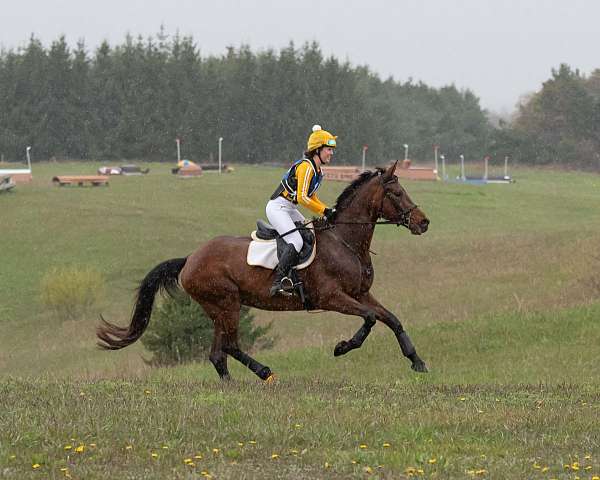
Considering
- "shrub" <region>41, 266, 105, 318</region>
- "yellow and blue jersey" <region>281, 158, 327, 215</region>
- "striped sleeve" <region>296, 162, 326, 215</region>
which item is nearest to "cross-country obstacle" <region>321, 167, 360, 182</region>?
"shrub" <region>41, 266, 105, 318</region>

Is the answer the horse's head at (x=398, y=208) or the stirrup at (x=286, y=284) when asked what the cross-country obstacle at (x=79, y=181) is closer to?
the horse's head at (x=398, y=208)

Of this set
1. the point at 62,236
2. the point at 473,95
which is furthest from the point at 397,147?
the point at 62,236

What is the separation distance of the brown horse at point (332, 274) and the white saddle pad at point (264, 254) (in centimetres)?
9

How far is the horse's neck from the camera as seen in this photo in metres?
14.2

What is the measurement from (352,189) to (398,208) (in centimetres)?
74

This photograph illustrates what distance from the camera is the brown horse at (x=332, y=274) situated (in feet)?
45.9

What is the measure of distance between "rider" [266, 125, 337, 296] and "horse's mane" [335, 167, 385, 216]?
28 centimetres

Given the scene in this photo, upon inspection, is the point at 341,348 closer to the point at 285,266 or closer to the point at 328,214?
the point at 285,266

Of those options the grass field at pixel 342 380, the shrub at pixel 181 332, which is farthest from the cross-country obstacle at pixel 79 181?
the shrub at pixel 181 332

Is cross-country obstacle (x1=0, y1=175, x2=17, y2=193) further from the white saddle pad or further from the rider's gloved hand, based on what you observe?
the rider's gloved hand

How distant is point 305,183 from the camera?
14.0m

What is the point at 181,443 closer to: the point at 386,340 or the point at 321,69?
the point at 386,340

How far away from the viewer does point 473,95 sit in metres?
148

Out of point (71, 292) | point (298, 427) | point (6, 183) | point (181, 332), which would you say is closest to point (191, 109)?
point (6, 183)
